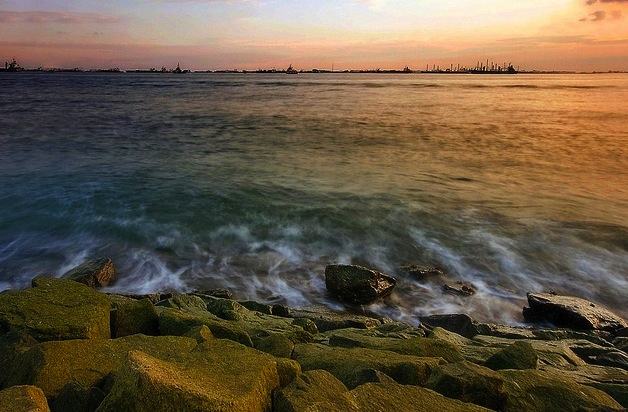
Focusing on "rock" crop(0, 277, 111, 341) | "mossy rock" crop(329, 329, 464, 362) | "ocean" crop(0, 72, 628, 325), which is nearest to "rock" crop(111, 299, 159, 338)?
"rock" crop(0, 277, 111, 341)

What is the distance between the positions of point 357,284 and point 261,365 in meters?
4.67

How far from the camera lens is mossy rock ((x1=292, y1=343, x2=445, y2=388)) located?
371 cm

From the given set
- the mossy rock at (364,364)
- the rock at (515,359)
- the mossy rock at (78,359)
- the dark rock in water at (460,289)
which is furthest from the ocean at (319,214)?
the mossy rock at (78,359)

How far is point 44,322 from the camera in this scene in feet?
14.6

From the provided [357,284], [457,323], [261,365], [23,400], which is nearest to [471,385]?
[261,365]

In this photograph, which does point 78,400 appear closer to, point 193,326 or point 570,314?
point 193,326

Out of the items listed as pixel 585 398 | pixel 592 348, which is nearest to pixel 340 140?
pixel 592 348

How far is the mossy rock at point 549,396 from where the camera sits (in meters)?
3.54

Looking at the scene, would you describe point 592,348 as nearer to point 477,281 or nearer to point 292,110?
point 477,281

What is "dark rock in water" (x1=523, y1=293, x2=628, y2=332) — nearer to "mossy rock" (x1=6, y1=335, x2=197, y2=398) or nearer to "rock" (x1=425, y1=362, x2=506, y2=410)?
"rock" (x1=425, y1=362, x2=506, y2=410)

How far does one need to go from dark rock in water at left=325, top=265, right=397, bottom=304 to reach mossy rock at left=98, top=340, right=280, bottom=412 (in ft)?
14.6

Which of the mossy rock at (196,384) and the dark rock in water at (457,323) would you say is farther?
the dark rock in water at (457,323)

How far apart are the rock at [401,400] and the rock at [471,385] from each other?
0.21m

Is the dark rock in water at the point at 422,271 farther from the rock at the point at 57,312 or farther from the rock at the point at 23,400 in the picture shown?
the rock at the point at 23,400
